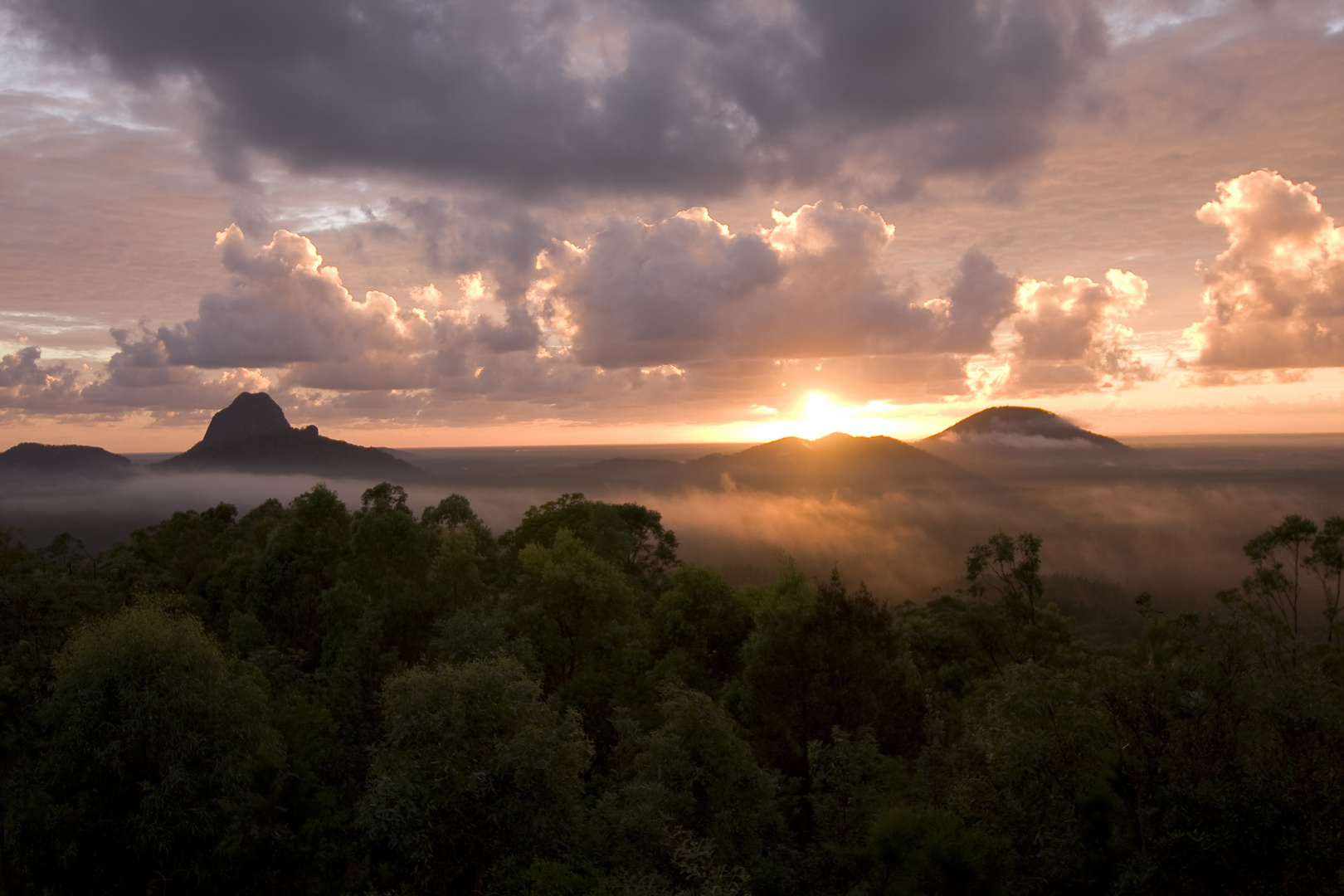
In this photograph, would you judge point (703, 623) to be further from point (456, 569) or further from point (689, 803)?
point (689, 803)

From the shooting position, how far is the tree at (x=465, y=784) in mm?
21938

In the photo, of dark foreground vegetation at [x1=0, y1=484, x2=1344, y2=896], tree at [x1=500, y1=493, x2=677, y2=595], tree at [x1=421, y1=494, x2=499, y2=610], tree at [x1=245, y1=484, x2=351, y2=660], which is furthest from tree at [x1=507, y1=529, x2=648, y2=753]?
tree at [x1=245, y1=484, x2=351, y2=660]

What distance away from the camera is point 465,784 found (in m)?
22.1

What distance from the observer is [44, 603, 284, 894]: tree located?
25.8m

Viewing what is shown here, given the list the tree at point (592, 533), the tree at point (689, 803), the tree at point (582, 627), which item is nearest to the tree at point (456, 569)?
the tree at point (582, 627)

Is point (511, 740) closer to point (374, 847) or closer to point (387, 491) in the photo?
point (374, 847)

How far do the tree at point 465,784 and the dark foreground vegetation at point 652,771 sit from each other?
76mm

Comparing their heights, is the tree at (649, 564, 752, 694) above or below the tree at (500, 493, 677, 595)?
below

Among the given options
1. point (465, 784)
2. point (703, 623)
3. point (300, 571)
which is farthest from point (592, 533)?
point (465, 784)

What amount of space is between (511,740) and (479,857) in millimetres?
3202

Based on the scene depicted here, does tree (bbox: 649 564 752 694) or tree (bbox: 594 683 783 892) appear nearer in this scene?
tree (bbox: 594 683 783 892)

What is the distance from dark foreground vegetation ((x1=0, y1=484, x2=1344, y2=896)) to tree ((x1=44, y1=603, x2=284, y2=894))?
0.09m

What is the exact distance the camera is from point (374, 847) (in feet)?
77.7

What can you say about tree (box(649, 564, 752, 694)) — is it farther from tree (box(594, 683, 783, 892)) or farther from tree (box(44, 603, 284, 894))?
tree (box(44, 603, 284, 894))
